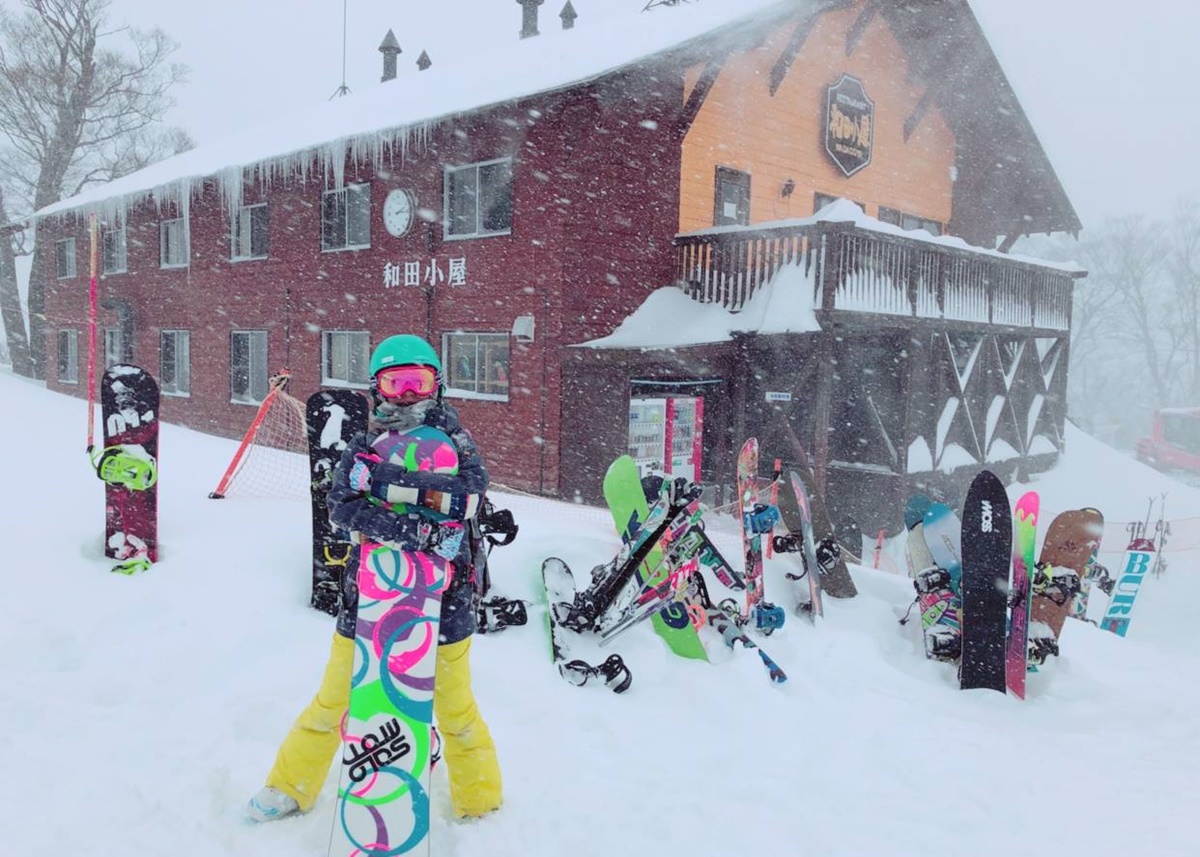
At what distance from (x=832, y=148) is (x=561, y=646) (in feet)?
40.8

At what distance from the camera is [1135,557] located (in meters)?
9.35

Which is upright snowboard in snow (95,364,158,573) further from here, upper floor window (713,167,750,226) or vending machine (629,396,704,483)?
upper floor window (713,167,750,226)

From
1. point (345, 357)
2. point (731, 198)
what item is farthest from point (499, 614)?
point (345, 357)

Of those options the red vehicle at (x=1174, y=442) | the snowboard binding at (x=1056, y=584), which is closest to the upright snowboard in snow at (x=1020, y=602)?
the snowboard binding at (x=1056, y=584)

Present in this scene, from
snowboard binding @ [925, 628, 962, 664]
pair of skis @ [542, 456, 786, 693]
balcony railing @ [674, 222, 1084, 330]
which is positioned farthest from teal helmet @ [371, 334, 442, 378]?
balcony railing @ [674, 222, 1084, 330]

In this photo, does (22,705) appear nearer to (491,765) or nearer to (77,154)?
(491,765)

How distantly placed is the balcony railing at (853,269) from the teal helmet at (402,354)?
25.8 ft

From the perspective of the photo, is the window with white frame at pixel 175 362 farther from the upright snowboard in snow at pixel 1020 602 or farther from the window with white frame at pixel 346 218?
the upright snowboard in snow at pixel 1020 602

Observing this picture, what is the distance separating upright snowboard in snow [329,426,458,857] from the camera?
2.76 metres

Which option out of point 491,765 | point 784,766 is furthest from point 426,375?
point 784,766

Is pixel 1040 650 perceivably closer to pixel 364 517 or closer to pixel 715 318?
pixel 364 517

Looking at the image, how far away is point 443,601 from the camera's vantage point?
3045 millimetres

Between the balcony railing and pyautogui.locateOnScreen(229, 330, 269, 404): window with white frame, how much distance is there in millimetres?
8523

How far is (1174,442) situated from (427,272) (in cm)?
2944
